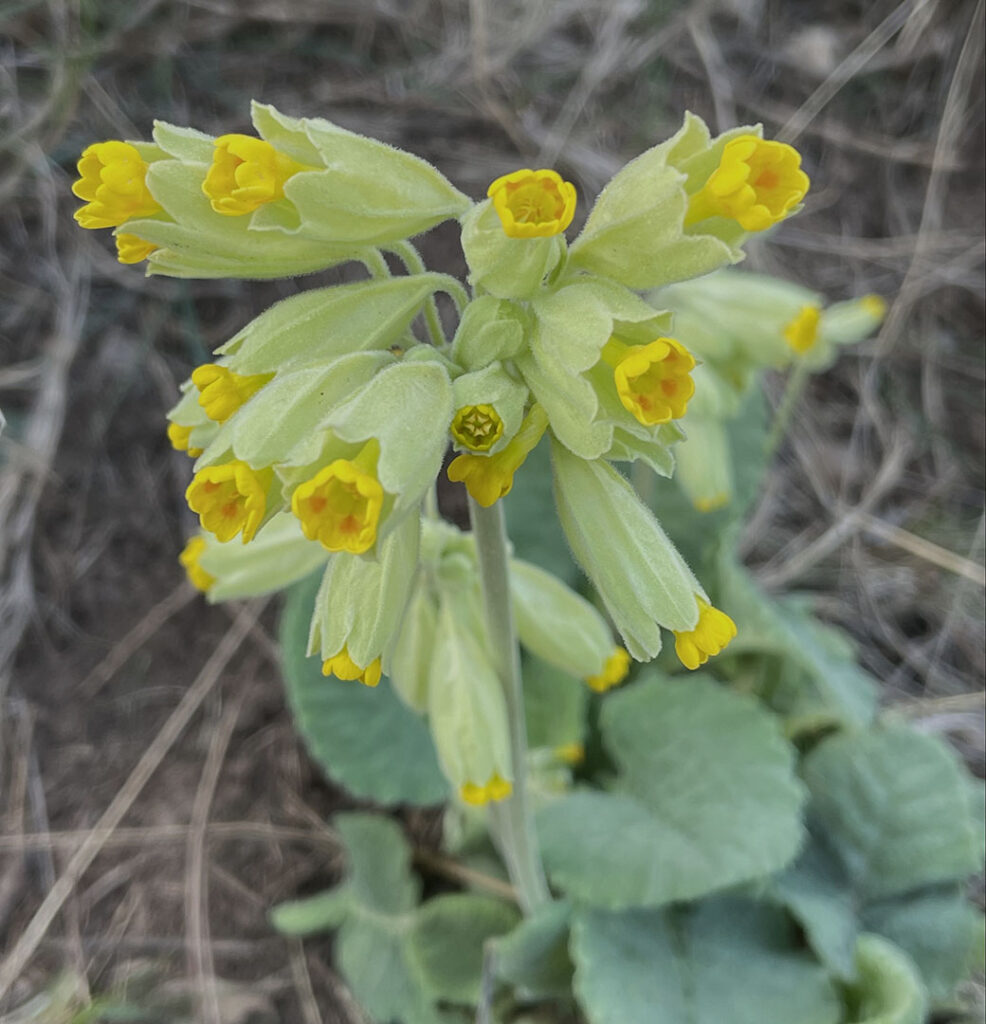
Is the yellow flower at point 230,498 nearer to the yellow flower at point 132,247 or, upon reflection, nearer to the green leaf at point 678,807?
the yellow flower at point 132,247

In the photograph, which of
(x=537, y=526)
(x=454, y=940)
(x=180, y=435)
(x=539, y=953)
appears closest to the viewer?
(x=180, y=435)

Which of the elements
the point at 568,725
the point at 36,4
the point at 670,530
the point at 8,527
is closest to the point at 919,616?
the point at 670,530

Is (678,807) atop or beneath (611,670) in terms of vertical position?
beneath

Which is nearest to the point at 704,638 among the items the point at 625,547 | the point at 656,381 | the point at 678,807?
the point at 625,547

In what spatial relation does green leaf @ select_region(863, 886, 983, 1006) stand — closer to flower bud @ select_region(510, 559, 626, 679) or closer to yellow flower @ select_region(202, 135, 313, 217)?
flower bud @ select_region(510, 559, 626, 679)

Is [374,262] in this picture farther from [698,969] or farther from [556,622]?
[698,969]

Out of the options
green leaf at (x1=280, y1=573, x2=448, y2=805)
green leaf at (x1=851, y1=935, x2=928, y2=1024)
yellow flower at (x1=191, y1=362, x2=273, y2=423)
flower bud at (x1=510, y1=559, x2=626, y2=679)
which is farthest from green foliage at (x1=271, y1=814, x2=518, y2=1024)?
yellow flower at (x1=191, y1=362, x2=273, y2=423)

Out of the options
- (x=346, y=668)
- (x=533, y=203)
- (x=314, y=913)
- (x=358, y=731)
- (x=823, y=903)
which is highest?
(x=533, y=203)
